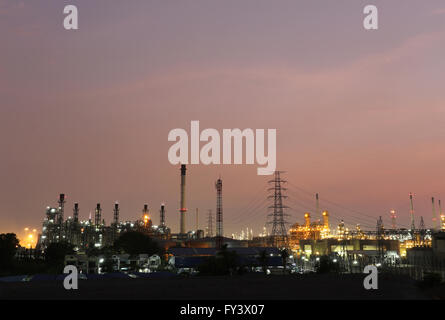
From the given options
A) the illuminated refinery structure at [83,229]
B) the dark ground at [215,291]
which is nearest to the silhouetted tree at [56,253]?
the dark ground at [215,291]

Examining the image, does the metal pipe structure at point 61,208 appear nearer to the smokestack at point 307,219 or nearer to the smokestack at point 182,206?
the smokestack at point 182,206

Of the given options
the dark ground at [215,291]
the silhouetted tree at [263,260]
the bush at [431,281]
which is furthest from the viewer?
the silhouetted tree at [263,260]

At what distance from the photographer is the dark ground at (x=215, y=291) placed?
1278 inches

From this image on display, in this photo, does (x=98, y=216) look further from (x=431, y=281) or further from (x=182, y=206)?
(x=431, y=281)

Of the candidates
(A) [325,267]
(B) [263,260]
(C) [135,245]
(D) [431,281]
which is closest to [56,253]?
(C) [135,245]

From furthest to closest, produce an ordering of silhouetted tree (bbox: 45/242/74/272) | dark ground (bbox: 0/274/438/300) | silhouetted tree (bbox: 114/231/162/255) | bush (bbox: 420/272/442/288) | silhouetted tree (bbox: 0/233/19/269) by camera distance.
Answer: silhouetted tree (bbox: 114/231/162/255) → silhouetted tree (bbox: 45/242/74/272) → silhouetted tree (bbox: 0/233/19/269) → bush (bbox: 420/272/442/288) → dark ground (bbox: 0/274/438/300)

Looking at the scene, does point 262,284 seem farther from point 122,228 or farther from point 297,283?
point 122,228

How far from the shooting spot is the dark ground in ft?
107

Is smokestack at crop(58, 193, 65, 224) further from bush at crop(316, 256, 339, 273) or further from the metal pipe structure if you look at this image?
bush at crop(316, 256, 339, 273)

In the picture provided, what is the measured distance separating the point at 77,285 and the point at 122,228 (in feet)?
407

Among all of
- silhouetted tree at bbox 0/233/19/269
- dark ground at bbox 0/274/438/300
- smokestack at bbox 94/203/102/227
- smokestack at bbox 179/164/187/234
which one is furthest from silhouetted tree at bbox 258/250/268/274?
smokestack at bbox 94/203/102/227

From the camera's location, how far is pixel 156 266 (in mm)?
76250

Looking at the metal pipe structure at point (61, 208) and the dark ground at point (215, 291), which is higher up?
the metal pipe structure at point (61, 208)
